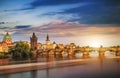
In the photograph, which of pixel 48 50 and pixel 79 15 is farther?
pixel 48 50

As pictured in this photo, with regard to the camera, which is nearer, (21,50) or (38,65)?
(21,50)

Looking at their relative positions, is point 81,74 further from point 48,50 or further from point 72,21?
point 48,50

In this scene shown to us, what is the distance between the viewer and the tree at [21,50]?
662 cm

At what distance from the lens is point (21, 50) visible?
23.0ft

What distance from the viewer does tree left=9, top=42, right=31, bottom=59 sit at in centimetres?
662

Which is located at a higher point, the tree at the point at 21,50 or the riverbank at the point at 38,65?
the tree at the point at 21,50

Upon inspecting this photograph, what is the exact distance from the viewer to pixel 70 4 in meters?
6.25

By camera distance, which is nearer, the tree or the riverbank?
the riverbank

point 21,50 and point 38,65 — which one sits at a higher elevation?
point 21,50

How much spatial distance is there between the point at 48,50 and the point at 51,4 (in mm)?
2023

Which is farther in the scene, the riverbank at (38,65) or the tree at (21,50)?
the tree at (21,50)

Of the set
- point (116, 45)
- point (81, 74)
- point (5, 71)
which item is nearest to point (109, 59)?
point (116, 45)

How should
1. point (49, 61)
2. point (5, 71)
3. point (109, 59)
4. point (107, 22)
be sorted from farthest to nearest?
point (109, 59) < point (49, 61) < point (107, 22) < point (5, 71)

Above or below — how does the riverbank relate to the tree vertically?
below
